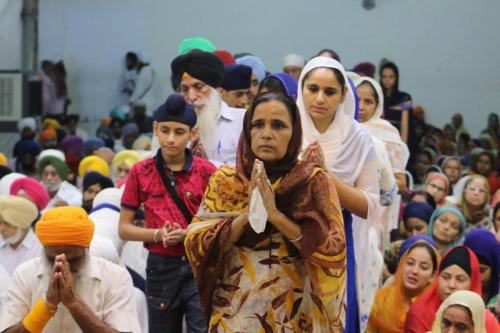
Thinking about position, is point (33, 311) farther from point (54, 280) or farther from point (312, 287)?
point (312, 287)

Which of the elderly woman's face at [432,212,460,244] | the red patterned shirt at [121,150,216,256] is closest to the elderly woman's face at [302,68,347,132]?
the red patterned shirt at [121,150,216,256]

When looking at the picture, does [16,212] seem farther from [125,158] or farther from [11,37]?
[11,37]

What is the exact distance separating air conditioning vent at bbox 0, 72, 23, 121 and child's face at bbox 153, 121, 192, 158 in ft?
32.5

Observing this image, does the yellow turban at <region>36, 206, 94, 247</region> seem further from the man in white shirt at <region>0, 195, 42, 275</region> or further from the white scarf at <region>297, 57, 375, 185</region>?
the man in white shirt at <region>0, 195, 42, 275</region>

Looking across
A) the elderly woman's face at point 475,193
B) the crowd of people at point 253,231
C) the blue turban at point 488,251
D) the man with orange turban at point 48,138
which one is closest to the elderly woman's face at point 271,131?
the crowd of people at point 253,231

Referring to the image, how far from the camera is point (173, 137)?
6.67m

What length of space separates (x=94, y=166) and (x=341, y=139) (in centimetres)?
636

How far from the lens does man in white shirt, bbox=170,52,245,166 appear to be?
7148 mm

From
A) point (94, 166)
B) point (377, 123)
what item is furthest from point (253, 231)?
point (94, 166)

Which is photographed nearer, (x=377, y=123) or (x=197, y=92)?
(x=197, y=92)

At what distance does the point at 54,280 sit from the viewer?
5.86 meters

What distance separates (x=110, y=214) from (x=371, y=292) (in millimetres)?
2380

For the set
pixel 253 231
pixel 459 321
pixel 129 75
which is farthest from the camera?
pixel 129 75

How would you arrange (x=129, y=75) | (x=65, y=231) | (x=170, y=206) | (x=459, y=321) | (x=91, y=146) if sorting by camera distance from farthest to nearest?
(x=129, y=75), (x=91, y=146), (x=459, y=321), (x=170, y=206), (x=65, y=231)
